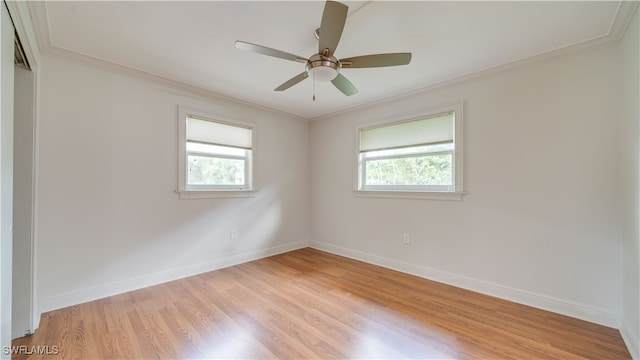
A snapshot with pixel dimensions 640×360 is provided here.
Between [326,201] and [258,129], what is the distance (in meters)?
1.67

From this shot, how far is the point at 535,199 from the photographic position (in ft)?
8.20

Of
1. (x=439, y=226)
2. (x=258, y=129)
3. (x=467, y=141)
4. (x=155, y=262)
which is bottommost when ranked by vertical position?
(x=155, y=262)

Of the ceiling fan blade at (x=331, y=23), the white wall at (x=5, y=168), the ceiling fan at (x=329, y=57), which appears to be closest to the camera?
the white wall at (x=5, y=168)

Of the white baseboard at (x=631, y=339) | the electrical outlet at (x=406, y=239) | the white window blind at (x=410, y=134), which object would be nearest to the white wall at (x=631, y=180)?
the white baseboard at (x=631, y=339)

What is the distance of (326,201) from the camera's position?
4.48 m

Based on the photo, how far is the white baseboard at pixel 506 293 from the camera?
7.17 ft

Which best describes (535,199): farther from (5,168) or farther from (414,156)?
(5,168)

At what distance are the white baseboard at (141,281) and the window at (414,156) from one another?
203 centimetres

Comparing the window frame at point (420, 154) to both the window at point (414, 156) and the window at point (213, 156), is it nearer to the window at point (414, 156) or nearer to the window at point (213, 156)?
the window at point (414, 156)

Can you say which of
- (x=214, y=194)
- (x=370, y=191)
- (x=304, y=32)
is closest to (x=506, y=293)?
(x=370, y=191)

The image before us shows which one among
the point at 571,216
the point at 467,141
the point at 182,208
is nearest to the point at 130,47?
the point at 182,208

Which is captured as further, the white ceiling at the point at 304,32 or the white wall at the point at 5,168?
the white ceiling at the point at 304,32

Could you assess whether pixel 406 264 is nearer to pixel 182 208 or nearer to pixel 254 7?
pixel 182 208

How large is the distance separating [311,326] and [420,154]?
243 cm
